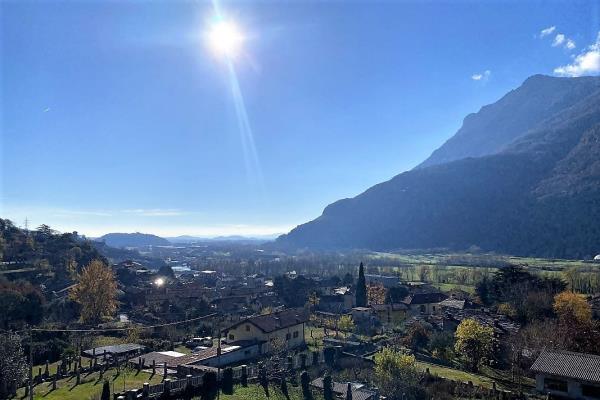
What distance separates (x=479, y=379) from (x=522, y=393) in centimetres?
407

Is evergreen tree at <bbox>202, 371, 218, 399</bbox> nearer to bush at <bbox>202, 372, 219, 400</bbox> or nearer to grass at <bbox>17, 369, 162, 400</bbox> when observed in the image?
bush at <bbox>202, 372, 219, 400</bbox>

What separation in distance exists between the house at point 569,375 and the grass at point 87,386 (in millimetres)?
25394

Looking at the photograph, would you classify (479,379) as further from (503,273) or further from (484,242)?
(484,242)

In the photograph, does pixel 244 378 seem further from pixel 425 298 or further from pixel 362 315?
pixel 425 298

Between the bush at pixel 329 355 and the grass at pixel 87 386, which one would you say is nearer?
the grass at pixel 87 386

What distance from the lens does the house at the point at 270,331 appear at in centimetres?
Result: 3994

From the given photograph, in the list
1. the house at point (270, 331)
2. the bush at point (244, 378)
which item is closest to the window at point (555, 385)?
the bush at point (244, 378)

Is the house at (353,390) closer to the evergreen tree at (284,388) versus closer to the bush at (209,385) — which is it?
the evergreen tree at (284,388)

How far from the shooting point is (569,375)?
90.5 ft

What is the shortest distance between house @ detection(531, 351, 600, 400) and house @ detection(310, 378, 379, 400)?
10970 millimetres

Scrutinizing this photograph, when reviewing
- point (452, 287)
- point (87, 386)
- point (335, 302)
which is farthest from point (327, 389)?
point (452, 287)

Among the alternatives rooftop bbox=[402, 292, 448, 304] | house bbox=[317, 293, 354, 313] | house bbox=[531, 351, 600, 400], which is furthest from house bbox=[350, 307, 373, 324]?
house bbox=[531, 351, 600, 400]

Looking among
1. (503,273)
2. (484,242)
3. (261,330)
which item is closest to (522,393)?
(261,330)

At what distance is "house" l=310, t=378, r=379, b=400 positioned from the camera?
89.0 feet
